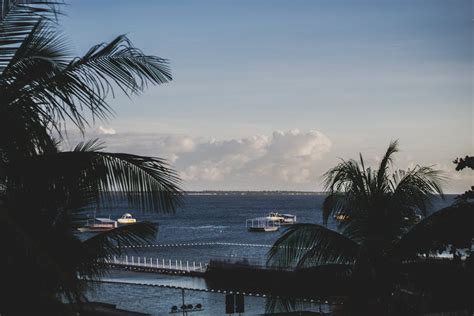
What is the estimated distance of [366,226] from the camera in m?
13.1

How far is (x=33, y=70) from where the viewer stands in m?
7.07

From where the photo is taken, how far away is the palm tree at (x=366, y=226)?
1216cm

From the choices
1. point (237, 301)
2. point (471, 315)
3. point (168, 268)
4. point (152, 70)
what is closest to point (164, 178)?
point (152, 70)

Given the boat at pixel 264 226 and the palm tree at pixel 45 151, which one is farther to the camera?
the boat at pixel 264 226

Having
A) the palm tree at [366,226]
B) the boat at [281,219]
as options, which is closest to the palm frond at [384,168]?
the palm tree at [366,226]

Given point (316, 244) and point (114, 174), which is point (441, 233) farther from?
point (114, 174)

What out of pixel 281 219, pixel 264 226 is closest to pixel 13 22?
pixel 264 226

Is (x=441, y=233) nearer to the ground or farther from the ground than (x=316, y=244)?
farther from the ground

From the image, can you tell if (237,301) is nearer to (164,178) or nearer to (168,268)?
(164,178)

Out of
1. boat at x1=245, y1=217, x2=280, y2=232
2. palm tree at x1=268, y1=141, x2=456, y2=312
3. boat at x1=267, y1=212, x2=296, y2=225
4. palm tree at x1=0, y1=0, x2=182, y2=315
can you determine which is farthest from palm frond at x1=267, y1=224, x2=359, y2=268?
boat at x1=267, y1=212, x2=296, y2=225

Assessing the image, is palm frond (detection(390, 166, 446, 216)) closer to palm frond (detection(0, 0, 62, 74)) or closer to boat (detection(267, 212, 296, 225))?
palm frond (detection(0, 0, 62, 74))

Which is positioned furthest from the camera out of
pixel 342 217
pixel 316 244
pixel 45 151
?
pixel 342 217

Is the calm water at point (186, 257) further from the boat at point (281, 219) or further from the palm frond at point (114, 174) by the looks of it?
the boat at point (281, 219)

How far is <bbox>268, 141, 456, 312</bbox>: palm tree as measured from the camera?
12.2 m
